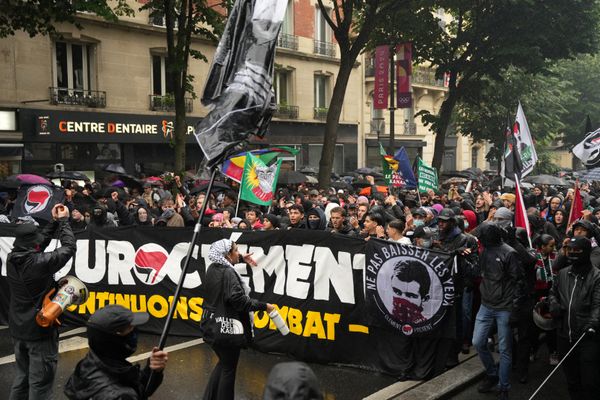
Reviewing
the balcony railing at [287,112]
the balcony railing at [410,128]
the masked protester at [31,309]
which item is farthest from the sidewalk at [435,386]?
the balcony railing at [410,128]

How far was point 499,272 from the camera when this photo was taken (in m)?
6.41

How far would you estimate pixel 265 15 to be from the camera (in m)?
5.19

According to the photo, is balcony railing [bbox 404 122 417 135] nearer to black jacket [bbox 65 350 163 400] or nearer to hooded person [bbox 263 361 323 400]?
black jacket [bbox 65 350 163 400]

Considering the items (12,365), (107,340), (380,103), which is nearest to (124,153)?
(380,103)

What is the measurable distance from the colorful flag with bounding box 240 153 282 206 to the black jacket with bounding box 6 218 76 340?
5.87 m

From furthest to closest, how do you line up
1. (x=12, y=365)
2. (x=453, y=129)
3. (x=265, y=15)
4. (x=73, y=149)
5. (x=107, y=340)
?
(x=453, y=129) < (x=73, y=149) < (x=12, y=365) < (x=265, y=15) < (x=107, y=340)

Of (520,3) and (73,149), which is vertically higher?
(520,3)

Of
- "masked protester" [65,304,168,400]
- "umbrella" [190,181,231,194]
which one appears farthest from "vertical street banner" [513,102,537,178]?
"umbrella" [190,181,231,194]

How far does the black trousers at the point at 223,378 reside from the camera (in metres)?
5.46

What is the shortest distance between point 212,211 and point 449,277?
6423mm

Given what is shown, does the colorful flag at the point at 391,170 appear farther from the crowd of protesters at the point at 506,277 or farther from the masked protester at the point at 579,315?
the masked protester at the point at 579,315

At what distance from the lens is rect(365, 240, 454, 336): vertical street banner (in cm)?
674

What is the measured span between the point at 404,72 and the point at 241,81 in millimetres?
20536

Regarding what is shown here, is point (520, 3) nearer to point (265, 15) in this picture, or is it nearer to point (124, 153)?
point (124, 153)
